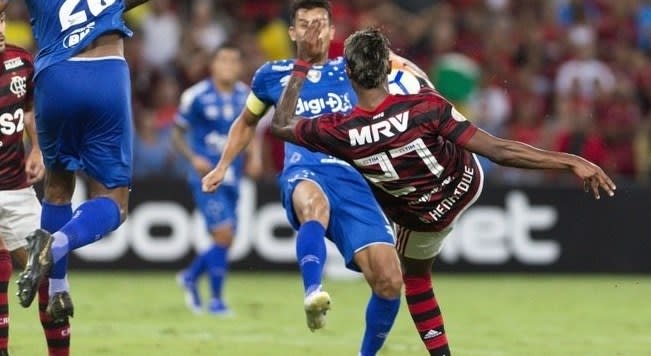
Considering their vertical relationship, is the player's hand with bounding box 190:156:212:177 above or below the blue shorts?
below

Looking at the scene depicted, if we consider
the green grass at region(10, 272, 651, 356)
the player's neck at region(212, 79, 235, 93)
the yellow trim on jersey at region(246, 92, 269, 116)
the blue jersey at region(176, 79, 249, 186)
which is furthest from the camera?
the player's neck at region(212, 79, 235, 93)

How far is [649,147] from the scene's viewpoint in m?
18.9

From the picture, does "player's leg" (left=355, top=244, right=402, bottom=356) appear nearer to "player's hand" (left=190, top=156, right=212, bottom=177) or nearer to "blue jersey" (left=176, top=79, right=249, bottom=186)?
"player's hand" (left=190, top=156, right=212, bottom=177)

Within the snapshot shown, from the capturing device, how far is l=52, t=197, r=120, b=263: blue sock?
314 inches

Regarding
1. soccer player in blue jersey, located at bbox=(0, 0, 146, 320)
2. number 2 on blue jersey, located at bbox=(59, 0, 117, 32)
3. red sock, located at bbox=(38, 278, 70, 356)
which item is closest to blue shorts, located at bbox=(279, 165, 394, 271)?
soccer player in blue jersey, located at bbox=(0, 0, 146, 320)

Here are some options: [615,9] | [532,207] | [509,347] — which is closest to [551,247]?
[532,207]

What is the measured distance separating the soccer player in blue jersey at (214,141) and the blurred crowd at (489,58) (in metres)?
3.12

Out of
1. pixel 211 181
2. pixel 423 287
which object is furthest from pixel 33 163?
pixel 423 287

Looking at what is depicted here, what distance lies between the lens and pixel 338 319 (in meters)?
13.2

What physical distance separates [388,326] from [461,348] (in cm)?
199

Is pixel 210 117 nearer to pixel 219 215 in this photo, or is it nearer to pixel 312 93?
pixel 219 215

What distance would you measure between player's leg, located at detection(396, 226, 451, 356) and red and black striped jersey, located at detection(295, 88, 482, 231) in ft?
0.78

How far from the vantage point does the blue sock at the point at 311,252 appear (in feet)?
29.0

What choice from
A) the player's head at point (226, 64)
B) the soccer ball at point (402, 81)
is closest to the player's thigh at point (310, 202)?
the soccer ball at point (402, 81)
